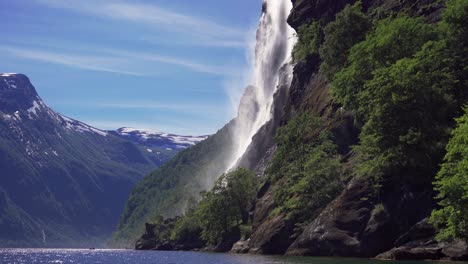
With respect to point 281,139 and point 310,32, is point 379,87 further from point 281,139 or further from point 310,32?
point 310,32

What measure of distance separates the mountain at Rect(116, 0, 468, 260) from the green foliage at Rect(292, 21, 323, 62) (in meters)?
0.35

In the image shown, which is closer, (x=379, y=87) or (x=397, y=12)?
Result: (x=379, y=87)

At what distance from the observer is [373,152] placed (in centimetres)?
7275

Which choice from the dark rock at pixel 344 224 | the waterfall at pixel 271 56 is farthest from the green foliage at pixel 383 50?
the waterfall at pixel 271 56

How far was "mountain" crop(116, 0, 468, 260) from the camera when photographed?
65.8 metres

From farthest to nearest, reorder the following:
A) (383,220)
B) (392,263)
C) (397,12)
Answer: (397,12) → (383,220) → (392,263)

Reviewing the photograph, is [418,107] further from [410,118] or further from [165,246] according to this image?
[165,246]

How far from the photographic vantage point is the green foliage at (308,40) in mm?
129375

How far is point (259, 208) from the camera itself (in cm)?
11369

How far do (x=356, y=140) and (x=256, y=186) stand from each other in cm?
3939

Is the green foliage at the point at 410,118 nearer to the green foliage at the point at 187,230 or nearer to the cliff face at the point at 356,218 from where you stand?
the cliff face at the point at 356,218

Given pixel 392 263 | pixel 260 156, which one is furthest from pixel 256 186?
pixel 392 263

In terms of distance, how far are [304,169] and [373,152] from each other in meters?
24.9

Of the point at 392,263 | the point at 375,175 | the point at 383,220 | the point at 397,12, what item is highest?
the point at 397,12
